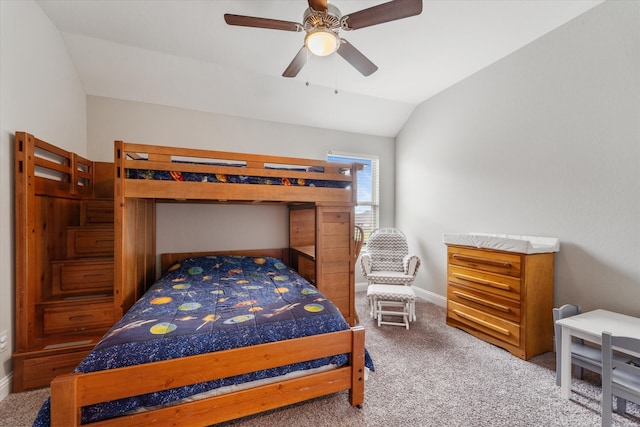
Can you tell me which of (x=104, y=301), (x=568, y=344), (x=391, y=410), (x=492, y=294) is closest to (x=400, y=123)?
(x=492, y=294)

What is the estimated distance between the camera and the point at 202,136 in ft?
10.8

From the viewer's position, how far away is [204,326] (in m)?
1.55

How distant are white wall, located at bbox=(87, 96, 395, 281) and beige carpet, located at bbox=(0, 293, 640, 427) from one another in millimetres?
1850

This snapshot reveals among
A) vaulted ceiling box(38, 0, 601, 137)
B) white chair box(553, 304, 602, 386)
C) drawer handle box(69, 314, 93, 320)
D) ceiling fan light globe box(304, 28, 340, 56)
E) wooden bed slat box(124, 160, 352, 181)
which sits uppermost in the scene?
vaulted ceiling box(38, 0, 601, 137)

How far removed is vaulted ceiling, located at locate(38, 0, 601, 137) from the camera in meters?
2.15

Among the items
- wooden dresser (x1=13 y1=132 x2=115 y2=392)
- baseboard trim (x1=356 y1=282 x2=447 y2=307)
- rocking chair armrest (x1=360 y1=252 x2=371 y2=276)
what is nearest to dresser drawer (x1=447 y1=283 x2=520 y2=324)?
baseboard trim (x1=356 y1=282 x2=447 y2=307)

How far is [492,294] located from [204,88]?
12.8 ft

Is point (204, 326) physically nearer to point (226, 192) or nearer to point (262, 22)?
point (226, 192)

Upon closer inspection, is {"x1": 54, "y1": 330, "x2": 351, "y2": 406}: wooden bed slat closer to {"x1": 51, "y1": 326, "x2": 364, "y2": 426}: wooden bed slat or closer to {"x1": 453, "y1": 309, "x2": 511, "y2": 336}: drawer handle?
{"x1": 51, "y1": 326, "x2": 364, "y2": 426}: wooden bed slat

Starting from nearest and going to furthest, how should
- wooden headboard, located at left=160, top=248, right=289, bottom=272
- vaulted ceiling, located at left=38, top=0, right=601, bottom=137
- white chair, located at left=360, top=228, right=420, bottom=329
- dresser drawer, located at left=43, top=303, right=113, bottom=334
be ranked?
dresser drawer, located at left=43, top=303, right=113, bottom=334 < vaulted ceiling, located at left=38, top=0, right=601, bottom=137 < white chair, located at left=360, top=228, right=420, bottom=329 < wooden headboard, located at left=160, top=248, right=289, bottom=272

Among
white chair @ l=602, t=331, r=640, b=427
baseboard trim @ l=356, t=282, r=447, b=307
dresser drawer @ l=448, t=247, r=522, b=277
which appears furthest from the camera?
baseboard trim @ l=356, t=282, r=447, b=307

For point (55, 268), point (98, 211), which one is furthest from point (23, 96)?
point (55, 268)

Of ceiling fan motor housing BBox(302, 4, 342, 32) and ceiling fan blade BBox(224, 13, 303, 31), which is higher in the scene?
ceiling fan blade BBox(224, 13, 303, 31)

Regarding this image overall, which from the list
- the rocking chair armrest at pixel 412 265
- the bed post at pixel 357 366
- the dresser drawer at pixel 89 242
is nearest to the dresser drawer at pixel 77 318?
the dresser drawer at pixel 89 242
